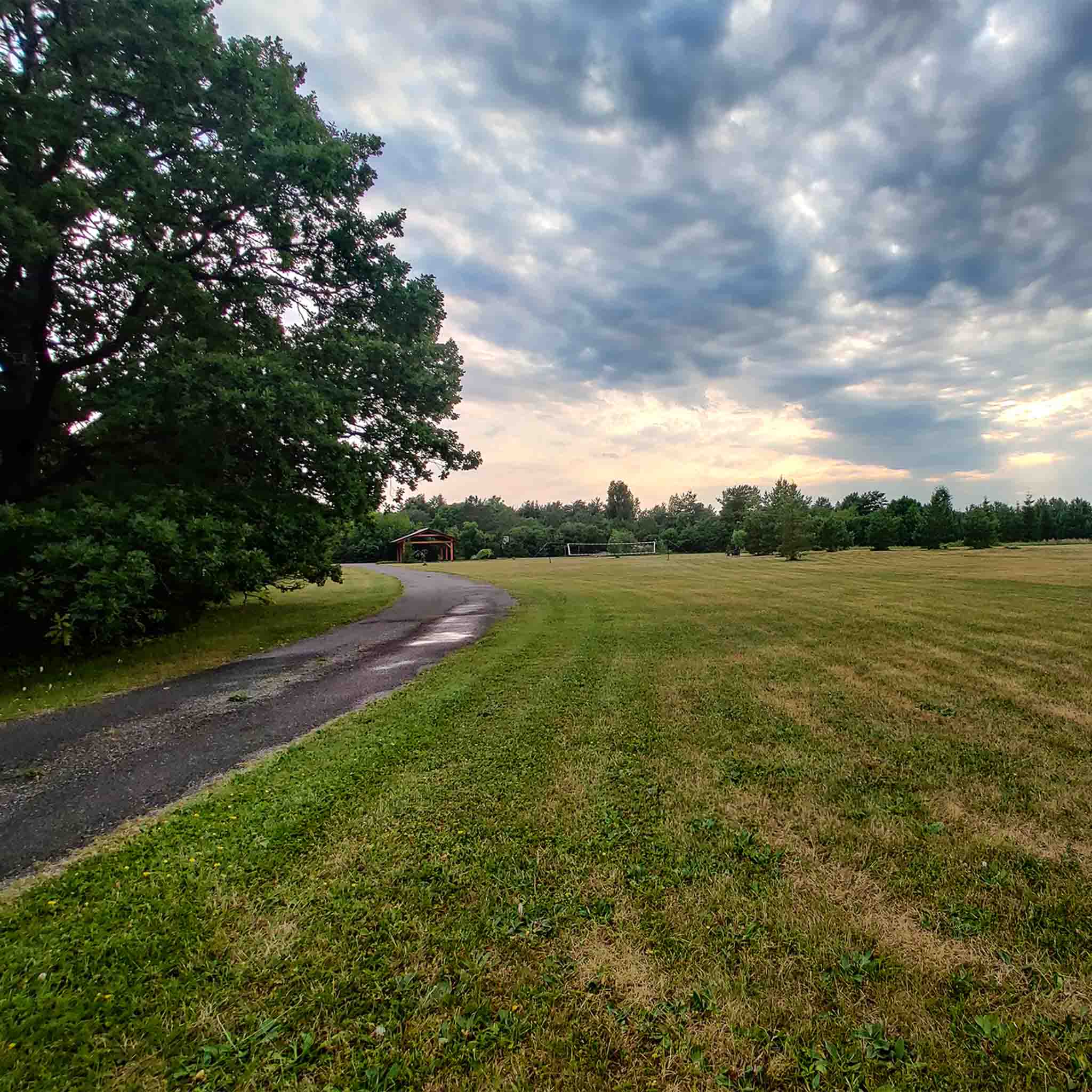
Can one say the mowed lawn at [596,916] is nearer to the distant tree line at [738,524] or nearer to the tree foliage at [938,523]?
the distant tree line at [738,524]

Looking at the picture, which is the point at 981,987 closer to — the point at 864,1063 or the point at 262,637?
the point at 864,1063

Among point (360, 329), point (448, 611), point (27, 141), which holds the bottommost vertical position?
point (448, 611)

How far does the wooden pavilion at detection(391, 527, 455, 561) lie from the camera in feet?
219

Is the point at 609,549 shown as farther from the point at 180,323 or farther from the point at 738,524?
the point at 180,323

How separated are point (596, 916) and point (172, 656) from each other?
10.5m

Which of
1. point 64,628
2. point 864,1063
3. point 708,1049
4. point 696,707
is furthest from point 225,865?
point 64,628

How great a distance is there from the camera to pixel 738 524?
80.4 metres

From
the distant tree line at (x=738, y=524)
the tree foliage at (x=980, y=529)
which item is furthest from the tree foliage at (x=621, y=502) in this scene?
the tree foliage at (x=980, y=529)

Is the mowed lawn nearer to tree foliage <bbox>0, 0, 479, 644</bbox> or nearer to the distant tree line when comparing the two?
tree foliage <bbox>0, 0, 479, 644</bbox>

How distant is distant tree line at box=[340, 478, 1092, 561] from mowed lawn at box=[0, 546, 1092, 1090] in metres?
49.1

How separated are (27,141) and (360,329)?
21.0 ft

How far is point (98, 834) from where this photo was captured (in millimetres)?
3613

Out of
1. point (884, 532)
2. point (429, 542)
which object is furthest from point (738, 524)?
point (429, 542)

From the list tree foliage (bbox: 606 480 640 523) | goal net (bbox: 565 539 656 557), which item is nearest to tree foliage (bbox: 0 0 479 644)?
goal net (bbox: 565 539 656 557)
